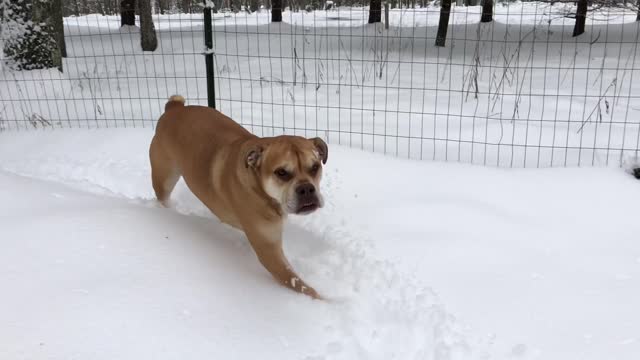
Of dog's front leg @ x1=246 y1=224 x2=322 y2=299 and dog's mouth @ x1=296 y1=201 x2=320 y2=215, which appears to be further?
dog's front leg @ x1=246 y1=224 x2=322 y2=299

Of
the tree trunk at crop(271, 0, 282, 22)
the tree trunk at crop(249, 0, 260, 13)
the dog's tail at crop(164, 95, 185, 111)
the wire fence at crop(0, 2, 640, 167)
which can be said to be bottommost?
the wire fence at crop(0, 2, 640, 167)

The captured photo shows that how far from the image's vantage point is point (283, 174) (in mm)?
2791

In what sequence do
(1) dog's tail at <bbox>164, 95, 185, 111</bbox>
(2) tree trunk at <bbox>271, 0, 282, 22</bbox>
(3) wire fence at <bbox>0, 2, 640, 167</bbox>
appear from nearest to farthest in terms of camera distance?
(1) dog's tail at <bbox>164, 95, 185, 111</bbox> → (3) wire fence at <bbox>0, 2, 640, 167</bbox> → (2) tree trunk at <bbox>271, 0, 282, 22</bbox>

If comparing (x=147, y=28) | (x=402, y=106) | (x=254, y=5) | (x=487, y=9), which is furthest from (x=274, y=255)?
(x=254, y=5)

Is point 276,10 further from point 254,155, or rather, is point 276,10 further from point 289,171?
point 289,171

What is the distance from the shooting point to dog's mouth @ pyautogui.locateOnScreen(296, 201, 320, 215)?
107 inches

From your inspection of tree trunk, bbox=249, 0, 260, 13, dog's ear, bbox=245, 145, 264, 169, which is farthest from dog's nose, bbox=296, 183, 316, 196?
tree trunk, bbox=249, 0, 260, 13

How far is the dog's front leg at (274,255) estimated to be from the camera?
299 cm

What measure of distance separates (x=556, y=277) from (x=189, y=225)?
2.11m

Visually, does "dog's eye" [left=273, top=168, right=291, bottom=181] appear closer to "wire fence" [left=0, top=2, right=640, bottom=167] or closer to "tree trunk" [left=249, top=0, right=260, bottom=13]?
"wire fence" [left=0, top=2, right=640, bottom=167]

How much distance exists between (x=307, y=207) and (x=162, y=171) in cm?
142

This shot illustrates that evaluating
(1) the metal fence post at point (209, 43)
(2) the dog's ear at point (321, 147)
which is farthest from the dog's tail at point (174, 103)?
(1) the metal fence post at point (209, 43)

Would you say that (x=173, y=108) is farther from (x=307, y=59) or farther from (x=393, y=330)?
(x=307, y=59)

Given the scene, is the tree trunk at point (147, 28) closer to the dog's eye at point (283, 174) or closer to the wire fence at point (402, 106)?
the wire fence at point (402, 106)
